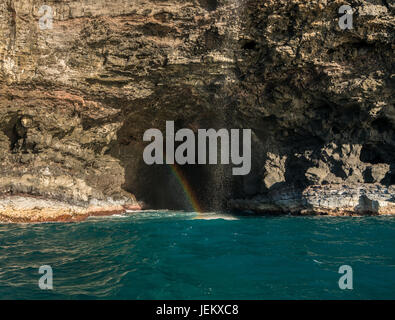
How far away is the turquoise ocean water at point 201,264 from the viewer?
195 inches

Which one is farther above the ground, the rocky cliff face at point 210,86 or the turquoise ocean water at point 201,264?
the rocky cliff face at point 210,86

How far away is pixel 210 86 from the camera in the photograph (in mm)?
18953

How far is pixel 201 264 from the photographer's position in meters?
6.58

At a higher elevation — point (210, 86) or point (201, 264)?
point (210, 86)

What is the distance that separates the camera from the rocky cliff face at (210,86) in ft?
53.3

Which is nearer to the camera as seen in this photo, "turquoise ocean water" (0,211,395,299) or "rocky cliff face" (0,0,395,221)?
"turquoise ocean water" (0,211,395,299)

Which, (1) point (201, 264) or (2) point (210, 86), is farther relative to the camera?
(2) point (210, 86)

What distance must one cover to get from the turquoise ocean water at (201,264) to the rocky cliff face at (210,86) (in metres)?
6.67

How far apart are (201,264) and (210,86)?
14.1 metres

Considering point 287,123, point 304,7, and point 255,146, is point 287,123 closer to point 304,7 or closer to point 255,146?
point 255,146

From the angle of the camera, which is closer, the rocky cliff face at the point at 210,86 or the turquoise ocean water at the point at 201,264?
the turquoise ocean water at the point at 201,264

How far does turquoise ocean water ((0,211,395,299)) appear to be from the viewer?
4.96 m

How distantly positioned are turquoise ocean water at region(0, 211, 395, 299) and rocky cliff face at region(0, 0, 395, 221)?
6671mm
